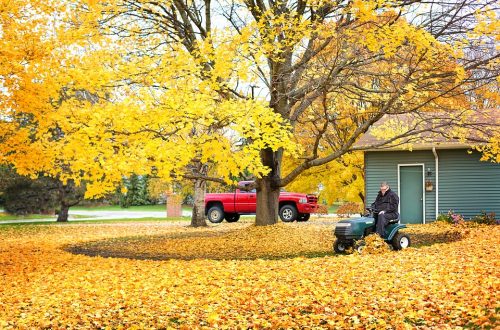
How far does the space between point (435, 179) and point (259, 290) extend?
1577cm

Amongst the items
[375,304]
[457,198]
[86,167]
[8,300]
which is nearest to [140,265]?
[86,167]

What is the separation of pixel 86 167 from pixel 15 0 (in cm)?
380

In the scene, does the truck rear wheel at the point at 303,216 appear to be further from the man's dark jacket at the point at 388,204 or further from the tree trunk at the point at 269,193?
the man's dark jacket at the point at 388,204

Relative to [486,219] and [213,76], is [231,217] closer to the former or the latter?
[486,219]

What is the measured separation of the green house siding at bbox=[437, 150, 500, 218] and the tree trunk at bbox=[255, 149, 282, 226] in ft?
23.6

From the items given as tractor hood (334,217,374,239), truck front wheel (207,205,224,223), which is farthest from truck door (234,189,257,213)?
tractor hood (334,217,374,239)

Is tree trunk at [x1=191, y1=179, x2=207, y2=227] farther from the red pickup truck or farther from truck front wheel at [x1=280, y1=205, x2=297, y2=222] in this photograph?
truck front wheel at [x1=280, y1=205, x2=297, y2=222]

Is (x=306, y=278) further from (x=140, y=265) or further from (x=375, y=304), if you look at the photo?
(x=140, y=265)

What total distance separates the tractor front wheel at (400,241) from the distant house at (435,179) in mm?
8956

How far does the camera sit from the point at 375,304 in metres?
7.78

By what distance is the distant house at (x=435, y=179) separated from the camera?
22.8 metres

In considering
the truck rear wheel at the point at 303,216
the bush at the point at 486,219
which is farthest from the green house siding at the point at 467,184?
the truck rear wheel at the point at 303,216

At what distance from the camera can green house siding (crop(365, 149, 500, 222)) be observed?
22750 millimetres

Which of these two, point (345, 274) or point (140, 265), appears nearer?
point (345, 274)
